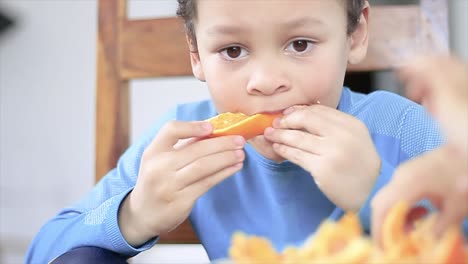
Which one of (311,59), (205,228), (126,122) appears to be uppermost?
(311,59)

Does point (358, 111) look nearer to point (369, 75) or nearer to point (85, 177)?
point (369, 75)

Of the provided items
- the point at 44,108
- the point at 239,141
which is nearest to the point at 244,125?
the point at 239,141

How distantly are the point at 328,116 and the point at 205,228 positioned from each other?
340 mm

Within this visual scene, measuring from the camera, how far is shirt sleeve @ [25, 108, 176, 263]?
30.3 inches

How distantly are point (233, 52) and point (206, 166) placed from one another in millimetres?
148

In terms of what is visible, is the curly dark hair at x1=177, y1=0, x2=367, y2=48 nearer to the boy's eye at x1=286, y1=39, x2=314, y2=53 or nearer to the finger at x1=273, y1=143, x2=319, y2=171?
the boy's eye at x1=286, y1=39, x2=314, y2=53

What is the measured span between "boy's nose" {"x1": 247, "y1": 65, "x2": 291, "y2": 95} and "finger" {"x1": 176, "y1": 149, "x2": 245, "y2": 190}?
8 centimetres

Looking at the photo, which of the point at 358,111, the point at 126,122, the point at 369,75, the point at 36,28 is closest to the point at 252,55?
the point at 358,111

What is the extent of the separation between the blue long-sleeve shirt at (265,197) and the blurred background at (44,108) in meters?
1.42

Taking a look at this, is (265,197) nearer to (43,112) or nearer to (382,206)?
(382,206)

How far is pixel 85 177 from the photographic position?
2357 millimetres

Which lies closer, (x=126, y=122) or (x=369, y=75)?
→ (x=126, y=122)

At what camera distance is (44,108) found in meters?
2.40

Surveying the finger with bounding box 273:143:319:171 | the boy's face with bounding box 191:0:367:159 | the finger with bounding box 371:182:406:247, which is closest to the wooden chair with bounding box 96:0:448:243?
the boy's face with bounding box 191:0:367:159
